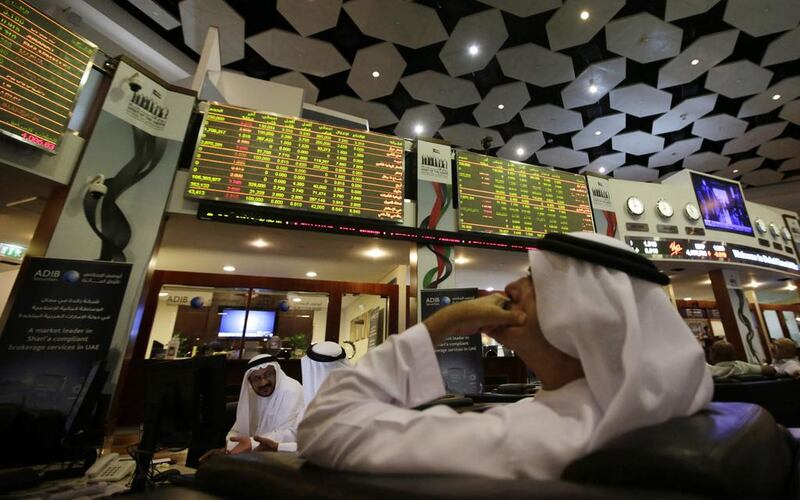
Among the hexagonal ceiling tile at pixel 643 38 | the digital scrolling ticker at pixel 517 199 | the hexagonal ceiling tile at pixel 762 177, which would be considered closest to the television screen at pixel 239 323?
the digital scrolling ticker at pixel 517 199

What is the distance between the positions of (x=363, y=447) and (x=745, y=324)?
984 centimetres

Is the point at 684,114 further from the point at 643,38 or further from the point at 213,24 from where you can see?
the point at 213,24

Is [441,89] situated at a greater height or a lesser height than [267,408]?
greater

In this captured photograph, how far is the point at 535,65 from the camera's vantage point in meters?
7.17

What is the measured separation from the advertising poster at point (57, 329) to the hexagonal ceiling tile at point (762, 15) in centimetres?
1009

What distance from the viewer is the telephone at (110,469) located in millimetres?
2795

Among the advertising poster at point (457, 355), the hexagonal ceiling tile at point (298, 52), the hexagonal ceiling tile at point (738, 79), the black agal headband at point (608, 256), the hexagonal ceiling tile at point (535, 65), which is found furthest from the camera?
the hexagonal ceiling tile at point (738, 79)

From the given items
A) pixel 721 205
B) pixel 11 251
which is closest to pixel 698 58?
pixel 721 205

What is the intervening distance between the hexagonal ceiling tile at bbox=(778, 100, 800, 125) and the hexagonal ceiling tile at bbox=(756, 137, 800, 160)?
0.85 m

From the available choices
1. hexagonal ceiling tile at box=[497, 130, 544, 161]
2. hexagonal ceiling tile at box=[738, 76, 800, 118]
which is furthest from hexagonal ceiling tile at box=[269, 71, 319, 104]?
hexagonal ceiling tile at box=[738, 76, 800, 118]

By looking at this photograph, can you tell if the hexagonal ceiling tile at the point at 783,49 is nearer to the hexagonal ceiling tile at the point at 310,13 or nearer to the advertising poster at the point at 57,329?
the hexagonal ceiling tile at the point at 310,13

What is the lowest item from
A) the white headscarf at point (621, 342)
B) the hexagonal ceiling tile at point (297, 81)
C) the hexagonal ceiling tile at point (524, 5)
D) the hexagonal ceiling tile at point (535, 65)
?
the white headscarf at point (621, 342)

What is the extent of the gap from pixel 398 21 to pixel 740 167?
37.8 ft

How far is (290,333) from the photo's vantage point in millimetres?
6973
